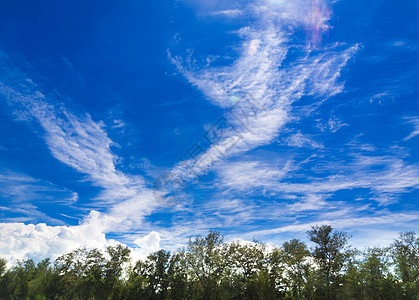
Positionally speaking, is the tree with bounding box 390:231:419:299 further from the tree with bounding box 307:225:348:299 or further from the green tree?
the green tree

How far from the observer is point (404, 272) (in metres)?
38.4

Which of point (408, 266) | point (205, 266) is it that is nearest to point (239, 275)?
point (205, 266)

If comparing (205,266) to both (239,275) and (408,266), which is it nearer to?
(239,275)

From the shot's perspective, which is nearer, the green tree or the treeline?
the treeline

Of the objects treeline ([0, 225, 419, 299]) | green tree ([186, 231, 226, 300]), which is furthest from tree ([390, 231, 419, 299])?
green tree ([186, 231, 226, 300])

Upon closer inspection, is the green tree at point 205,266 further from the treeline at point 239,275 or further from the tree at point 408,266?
the tree at point 408,266

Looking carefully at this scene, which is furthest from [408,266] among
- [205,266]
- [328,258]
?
[205,266]

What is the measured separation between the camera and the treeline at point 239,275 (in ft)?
107

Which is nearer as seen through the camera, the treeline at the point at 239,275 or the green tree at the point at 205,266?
the treeline at the point at 239,275

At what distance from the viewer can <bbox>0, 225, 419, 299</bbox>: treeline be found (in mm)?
32688

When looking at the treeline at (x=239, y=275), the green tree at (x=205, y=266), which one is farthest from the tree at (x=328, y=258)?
the green tree at (x=205, y=266)

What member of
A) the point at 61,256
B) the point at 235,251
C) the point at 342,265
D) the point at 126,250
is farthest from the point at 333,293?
the point at 61,256

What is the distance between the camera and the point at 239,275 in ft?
163

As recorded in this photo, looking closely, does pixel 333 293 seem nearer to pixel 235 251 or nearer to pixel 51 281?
pixel 235 251
